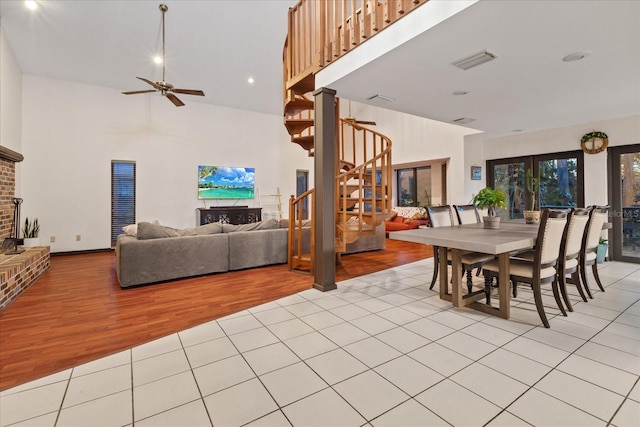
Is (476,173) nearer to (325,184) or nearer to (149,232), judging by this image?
(325,184)

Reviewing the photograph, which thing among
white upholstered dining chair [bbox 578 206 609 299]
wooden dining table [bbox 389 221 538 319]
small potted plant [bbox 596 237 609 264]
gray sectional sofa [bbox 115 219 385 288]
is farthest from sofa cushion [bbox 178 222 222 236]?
small potted plant [bbox 596 237 609 264]

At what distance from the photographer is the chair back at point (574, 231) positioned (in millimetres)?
2730

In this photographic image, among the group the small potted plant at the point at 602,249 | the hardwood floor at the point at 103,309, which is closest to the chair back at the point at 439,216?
the hardwood floor at the point at 103,309

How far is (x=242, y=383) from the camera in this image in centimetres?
181

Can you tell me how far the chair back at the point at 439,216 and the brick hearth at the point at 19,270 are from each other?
187 inches

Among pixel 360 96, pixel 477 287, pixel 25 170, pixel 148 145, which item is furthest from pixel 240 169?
pixel 477 287

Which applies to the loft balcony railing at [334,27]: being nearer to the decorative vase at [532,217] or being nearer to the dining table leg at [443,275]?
the dining table leg at [443,275]

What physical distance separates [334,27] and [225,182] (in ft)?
17.7

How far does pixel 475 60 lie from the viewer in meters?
2.88

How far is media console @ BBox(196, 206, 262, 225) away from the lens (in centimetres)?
741

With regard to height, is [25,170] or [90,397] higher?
[25,170]

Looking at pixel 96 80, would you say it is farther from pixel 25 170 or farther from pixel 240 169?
pixel 240 169

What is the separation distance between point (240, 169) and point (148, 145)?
87.0 inches

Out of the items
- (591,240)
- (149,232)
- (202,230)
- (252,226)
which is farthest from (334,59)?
(591,240)
